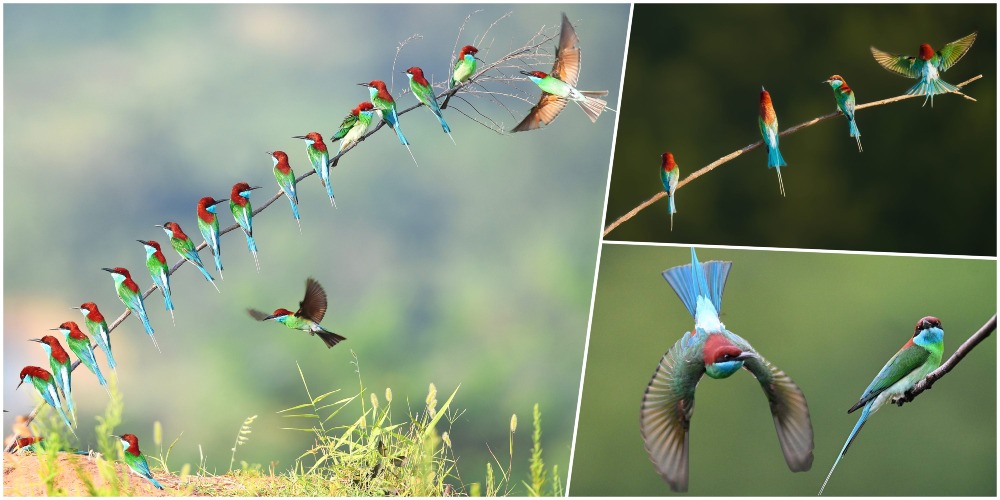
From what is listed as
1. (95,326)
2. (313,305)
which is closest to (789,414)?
(313,305)

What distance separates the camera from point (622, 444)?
374 cm

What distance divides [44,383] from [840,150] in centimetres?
287

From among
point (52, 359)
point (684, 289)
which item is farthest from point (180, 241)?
point (684, 289)

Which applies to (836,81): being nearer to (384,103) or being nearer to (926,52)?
(926,52)

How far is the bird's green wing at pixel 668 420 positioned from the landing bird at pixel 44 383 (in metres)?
1.73

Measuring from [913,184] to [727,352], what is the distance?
76.8 inches

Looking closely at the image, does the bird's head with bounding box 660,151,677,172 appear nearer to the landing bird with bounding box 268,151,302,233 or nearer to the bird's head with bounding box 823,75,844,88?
the bird's head with bounding box 823,75,844,88

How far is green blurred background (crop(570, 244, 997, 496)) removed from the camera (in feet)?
11.9

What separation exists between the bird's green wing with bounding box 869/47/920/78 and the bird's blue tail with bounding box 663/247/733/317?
3.66 feet

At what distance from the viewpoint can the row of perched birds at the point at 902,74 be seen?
11.4ft

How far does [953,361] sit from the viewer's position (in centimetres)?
238

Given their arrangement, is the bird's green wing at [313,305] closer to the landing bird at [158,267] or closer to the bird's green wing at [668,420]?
the landing bird at [158,267]

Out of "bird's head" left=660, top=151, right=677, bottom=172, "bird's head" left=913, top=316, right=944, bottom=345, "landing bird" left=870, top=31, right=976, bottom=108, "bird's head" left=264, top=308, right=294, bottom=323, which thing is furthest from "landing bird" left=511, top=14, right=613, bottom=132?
"bird's head" left=913, top=316, right=944, bottom=345

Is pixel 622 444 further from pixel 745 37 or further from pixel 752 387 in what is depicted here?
pixel 745 37
